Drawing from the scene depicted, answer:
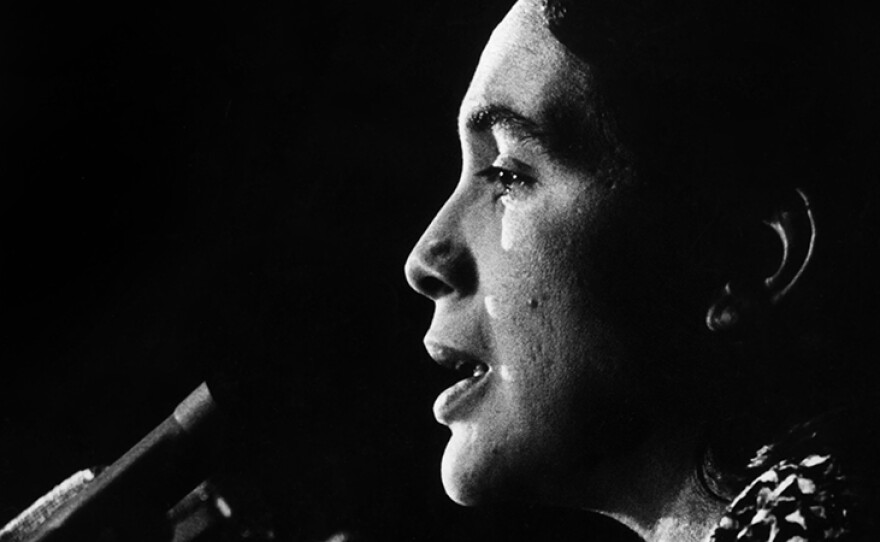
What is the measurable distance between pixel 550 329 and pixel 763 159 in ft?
0.89

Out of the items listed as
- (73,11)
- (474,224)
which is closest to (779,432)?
(474,224)

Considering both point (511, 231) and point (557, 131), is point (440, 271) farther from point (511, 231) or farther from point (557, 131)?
point (557, 131)

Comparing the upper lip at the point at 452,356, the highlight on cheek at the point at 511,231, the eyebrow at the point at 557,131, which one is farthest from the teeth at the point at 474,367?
the eyebrow at the point at 557,131

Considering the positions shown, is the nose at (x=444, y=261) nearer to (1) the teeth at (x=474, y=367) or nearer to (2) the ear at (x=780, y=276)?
(1) the teeth at (x=474, y=367)

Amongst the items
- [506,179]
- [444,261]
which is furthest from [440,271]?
[506,179]

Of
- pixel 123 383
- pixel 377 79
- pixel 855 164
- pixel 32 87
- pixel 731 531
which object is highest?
pixel 32 87

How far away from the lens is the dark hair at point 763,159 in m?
1.17

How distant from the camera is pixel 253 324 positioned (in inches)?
60.7

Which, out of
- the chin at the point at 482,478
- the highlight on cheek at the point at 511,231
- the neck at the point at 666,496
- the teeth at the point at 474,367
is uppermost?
the highlight on cheek at the point at 511,231

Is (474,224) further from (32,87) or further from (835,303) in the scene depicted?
(32,87)

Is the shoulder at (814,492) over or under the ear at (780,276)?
under

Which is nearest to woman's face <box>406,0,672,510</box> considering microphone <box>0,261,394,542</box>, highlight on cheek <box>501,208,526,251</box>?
highlight on cheek <box>501,208,526,251</box>

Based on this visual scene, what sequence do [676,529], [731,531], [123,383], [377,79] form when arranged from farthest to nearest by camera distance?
[123,383] < [377,79] < [676,529] < [731,531]

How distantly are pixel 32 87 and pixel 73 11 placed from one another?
0.40 feet
